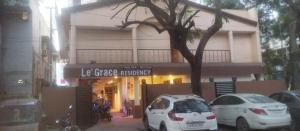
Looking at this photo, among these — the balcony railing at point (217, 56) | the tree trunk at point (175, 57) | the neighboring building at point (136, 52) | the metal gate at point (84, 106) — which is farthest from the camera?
the balcony railing at point (217, 56)

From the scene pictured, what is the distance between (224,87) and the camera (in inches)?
805

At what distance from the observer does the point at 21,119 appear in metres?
12.8

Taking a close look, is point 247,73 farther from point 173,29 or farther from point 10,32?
point 10,32

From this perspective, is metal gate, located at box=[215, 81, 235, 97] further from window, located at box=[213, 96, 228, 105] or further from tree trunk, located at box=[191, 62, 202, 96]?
window, located at box=[213, 96, 228, 105]

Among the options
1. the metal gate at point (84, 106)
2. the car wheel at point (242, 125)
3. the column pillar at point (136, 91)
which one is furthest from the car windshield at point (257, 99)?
the column pillar at point (136, 91)

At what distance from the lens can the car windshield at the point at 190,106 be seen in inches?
489

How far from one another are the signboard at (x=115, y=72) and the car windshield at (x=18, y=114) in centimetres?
606

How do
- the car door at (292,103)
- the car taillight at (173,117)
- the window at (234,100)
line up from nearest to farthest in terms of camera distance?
the car taillight at (173,117) → the window at (234,100) → the car door at (292,103)

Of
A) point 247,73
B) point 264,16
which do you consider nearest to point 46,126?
point 247,73

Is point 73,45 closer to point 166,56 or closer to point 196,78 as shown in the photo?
point 166,56

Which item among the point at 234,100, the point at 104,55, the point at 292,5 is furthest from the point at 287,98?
the point at 104,55

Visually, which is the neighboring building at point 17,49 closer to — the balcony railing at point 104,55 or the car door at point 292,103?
the balcony railing at point 104,55

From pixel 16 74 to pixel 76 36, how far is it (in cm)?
389

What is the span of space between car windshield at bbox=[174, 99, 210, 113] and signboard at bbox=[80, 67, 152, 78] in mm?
7384
